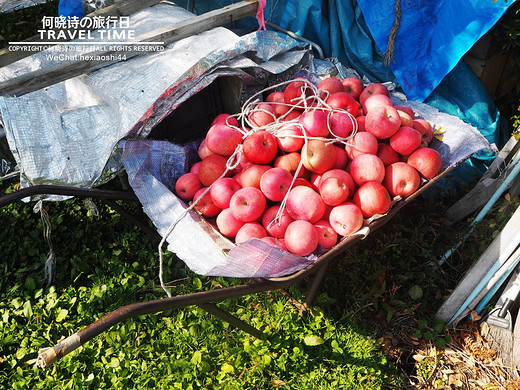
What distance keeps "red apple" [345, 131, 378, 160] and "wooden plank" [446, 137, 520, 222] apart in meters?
1.06

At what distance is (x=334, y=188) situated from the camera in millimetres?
2000

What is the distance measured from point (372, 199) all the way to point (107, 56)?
1.98m

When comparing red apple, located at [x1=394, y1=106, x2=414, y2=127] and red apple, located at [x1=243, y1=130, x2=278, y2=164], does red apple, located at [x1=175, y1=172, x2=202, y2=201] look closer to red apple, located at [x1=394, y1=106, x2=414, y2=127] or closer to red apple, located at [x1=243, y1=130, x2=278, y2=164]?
red apple, located at [x1=243, y1=130, x2=278, y2=164]

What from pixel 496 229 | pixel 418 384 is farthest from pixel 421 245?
pixel 418 384

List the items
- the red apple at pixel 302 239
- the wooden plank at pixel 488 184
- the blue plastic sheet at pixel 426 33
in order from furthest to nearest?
the wooden plank at pixel 488 184, the blue plastic sheet at pixel 426 33, the red apple at pixel 302 239

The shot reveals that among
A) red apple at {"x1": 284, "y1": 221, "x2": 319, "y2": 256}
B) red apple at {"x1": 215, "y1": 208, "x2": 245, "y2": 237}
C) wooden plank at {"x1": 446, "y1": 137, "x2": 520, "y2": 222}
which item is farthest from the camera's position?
wooden plank at {"x1": 446, "y1": 137, "x2": 520, "y2": 222}

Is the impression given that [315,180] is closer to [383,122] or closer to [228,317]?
[383,122]

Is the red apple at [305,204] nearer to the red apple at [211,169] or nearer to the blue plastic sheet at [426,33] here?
the red apple at [211,169]

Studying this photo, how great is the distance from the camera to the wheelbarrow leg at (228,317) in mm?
1777

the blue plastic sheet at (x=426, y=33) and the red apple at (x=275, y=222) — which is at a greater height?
the blue plastic sheet at (x=426, y=33)

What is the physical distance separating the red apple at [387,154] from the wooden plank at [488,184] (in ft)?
2.95

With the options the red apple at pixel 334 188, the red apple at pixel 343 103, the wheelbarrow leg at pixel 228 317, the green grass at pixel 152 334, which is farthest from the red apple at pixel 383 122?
the wheelbarrow leg at pixel 228 317

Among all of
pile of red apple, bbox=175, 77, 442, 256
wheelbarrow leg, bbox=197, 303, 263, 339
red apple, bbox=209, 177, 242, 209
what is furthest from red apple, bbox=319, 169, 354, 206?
wheelbarrow leg, bbox=197, 303, 263, 339

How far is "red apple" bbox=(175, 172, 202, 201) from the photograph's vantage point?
2.34m
